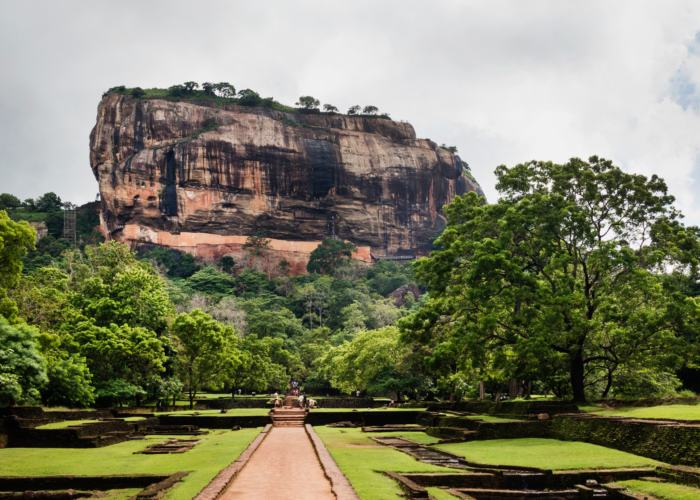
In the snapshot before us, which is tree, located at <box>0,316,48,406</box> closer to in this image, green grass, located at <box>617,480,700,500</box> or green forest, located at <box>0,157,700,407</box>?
green forest, located at <box>0,157,700,407</box>

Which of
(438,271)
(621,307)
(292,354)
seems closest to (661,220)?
(621,307)

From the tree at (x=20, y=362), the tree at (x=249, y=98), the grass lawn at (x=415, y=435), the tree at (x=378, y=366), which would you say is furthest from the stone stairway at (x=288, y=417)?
the tree at (x=249, y=98)

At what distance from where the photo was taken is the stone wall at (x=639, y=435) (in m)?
9.76

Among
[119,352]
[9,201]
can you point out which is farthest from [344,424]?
[9,201]

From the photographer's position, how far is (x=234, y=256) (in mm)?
81438

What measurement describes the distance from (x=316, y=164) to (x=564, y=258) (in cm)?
7036

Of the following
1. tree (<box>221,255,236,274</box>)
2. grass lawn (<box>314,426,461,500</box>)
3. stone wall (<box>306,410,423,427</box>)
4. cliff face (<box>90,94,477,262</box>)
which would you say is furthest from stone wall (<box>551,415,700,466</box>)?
cliff face (<box>90,94,477,262</box>)

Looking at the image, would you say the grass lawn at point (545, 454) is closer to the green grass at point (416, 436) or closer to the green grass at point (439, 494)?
the green grass at point (416, 436)

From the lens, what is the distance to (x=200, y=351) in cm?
2814

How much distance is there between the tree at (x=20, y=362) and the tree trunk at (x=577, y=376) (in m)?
16.0

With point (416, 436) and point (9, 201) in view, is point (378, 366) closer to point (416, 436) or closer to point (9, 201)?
point (416, 436)

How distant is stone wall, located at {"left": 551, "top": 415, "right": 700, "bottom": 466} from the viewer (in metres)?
9.76

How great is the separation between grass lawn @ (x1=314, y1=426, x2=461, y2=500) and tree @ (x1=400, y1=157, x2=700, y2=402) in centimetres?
468

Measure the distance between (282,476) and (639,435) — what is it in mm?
7156
